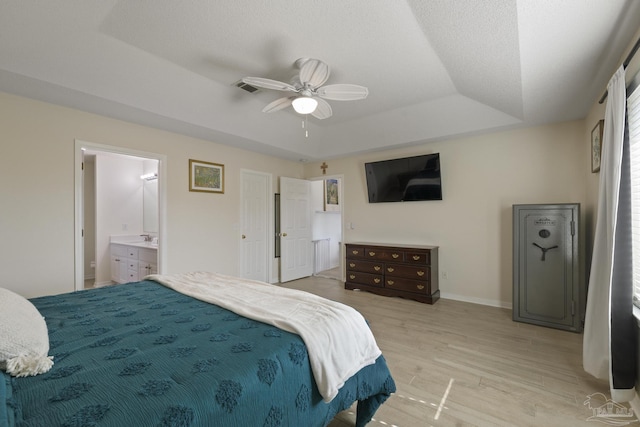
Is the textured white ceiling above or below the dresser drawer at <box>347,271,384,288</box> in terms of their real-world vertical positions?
above

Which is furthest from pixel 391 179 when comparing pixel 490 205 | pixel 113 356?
pixel 113 356

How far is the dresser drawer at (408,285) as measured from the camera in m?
4.03

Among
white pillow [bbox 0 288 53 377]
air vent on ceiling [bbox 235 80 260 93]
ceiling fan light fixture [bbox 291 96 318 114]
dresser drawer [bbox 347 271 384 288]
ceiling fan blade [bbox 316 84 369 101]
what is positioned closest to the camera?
white pillow [bbox 0 288 53 377]

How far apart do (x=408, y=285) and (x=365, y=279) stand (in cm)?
71

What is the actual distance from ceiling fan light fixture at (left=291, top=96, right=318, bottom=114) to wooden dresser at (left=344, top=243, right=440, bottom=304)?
2.49 meters

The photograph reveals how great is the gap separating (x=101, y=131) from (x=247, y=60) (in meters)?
1.92

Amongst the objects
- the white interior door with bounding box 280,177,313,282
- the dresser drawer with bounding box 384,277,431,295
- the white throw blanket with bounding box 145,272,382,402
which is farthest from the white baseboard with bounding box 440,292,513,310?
the white throw blanket with bounding box 145,272,382,402

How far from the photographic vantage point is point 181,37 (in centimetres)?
239

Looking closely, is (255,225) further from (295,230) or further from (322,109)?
(322,109)

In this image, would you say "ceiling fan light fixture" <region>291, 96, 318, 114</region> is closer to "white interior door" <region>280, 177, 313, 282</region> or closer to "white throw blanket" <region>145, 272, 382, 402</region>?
"white throw blanket" <region>145, 272, 382, 402</region>

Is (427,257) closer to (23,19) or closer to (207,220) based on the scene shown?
(207,220)

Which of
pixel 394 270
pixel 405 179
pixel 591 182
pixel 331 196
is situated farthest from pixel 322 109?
pixel 331 196

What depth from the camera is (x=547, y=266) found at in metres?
3.15

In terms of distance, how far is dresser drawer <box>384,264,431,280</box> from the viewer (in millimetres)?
4031
